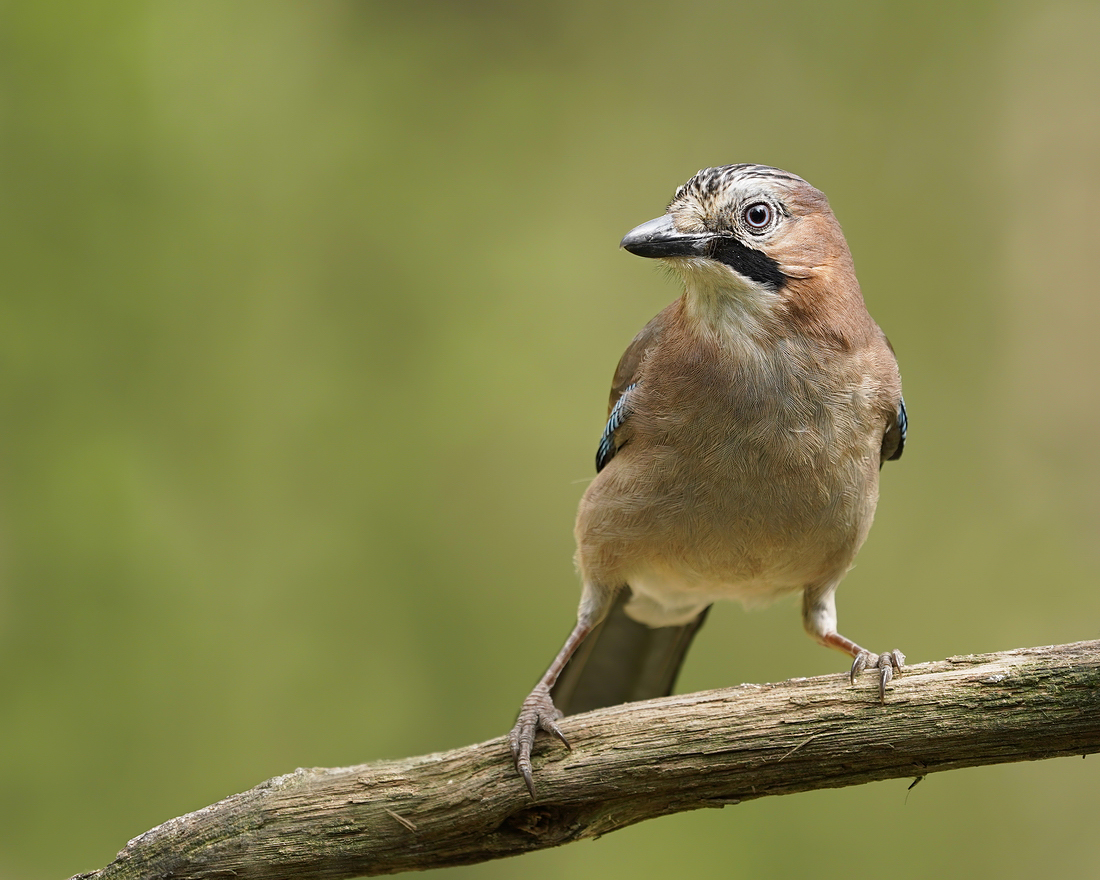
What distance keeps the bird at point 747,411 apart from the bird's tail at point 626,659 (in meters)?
0.66

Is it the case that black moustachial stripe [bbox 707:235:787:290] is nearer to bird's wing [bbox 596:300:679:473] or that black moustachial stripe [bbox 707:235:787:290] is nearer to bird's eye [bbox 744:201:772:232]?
bird's eye [bbox 744:201:772:232]

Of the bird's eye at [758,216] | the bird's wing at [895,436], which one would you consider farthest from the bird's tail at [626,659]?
the bird's eye at [758,216]

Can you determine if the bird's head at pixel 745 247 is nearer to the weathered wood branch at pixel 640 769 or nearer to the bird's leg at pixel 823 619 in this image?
the bird's leg at pixel 823 619

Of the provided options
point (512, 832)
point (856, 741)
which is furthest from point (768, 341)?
point (512, 832)

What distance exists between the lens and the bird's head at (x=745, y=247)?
3828 mm

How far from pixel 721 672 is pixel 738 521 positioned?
8.33ft

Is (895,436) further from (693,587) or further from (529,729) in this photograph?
(529,729)

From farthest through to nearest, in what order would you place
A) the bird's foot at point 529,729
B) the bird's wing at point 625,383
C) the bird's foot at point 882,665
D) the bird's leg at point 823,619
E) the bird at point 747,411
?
the bird's wing at point 625,383 < the bird's leg at point 823,619 < the bird at point 747,411 < the bird's foot at point 529,729 < the bird's foot at point 882,665

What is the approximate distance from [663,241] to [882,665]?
5.56 feet

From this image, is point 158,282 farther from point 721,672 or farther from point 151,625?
point 721,672

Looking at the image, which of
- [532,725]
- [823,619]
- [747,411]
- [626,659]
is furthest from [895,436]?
[532,725]

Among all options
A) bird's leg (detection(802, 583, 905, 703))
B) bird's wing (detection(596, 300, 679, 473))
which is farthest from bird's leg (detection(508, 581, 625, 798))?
bird's leg (detection(802, 583, 905, 703))

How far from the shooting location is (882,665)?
3354mm

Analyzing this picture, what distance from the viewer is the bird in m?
3.88
